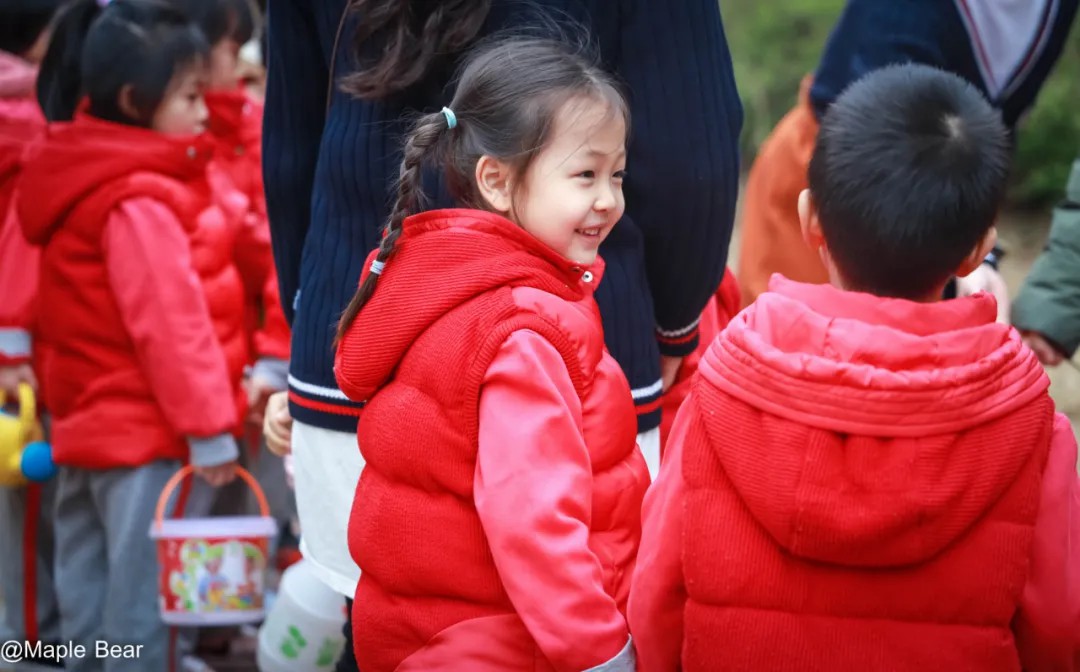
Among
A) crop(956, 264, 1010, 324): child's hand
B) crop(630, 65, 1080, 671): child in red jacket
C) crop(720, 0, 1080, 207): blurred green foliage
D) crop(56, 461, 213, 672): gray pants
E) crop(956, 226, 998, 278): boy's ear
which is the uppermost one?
crop(956, 226, 998, 278): boy's ear

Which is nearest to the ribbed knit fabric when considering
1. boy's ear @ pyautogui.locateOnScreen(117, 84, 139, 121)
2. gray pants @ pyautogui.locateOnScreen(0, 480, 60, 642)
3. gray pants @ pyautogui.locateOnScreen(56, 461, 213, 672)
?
boy's ear @ pyautogui.locateOnScreen(117, 84, 139, 121)

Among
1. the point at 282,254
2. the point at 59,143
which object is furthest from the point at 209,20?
the point at 282,254

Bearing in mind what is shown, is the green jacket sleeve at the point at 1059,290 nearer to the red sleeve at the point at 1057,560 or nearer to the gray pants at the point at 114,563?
the red sleeve at the point at 1057,560

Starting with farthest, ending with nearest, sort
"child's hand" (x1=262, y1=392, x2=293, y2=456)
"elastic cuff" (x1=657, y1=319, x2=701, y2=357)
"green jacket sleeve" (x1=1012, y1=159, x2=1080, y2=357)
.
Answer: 1. "green jacket sleeve" (x1=1012, y1=159, x2=1080, y2=357)
2. "child's hand" (x1=262, y1=392, x2=293, y2=456)
3. "elastic cuff" (x1=657, y1=319, x2=701, y2=357)

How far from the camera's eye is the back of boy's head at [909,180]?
173cm

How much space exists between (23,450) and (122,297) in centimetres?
56

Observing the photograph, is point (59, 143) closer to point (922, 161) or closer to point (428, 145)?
point (428, 145)

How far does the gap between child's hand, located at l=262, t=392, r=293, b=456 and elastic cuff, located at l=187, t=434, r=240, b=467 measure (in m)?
0.86

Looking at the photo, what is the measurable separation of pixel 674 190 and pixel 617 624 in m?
0.75

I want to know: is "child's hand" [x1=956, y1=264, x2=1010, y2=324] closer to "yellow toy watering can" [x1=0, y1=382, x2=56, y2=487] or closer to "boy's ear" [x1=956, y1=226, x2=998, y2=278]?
"boy's ear" [x1=956, y1=226, x2=998, y2=278]

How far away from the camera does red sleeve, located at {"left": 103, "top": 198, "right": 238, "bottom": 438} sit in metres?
3.46

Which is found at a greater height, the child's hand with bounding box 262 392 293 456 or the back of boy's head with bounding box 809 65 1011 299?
the back of boy's head with bounding box 809 65 1011 299

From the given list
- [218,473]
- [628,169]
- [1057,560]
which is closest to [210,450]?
[218,473]

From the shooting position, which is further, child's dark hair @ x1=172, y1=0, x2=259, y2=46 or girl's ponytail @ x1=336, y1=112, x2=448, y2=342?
child's dark hair @ x1=172, y1=0, x2=259, y2=46
